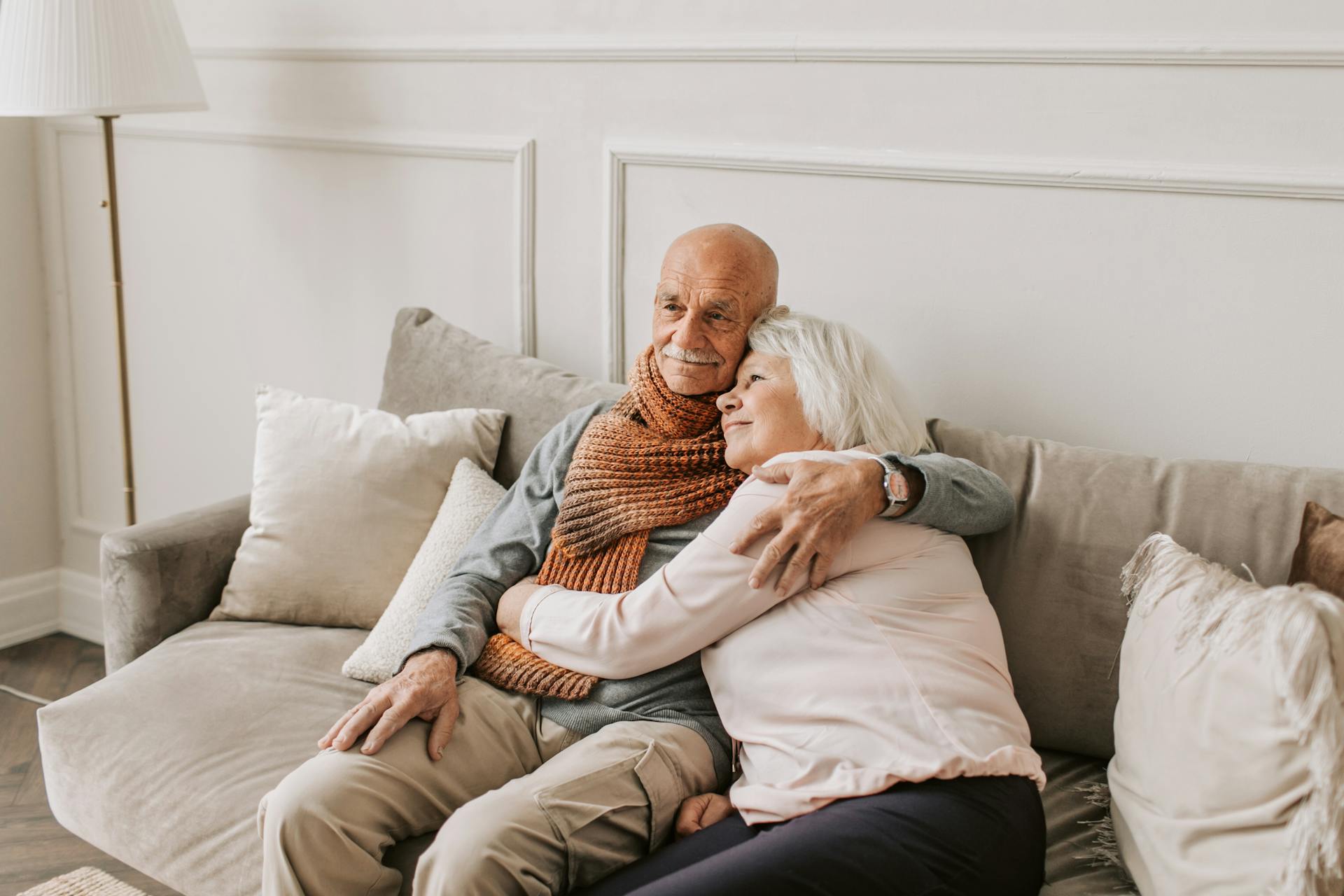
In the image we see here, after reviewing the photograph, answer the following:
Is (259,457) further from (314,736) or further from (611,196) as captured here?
(611,196)

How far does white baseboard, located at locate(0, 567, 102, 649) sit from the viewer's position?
123 inches

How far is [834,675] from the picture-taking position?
1442 mm

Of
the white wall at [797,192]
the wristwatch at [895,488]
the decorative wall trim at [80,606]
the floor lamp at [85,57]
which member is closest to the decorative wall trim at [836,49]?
the white wall at [797,192]

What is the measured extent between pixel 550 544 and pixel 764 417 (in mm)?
421

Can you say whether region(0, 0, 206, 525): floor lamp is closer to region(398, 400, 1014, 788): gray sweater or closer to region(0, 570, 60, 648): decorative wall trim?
region(398, 400, 1014, 788): gray sweater

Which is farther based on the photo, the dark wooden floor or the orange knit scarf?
the dark wooden floor

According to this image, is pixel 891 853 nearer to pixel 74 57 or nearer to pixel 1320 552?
pixel 1320 552

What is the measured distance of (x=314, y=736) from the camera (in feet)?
5.76

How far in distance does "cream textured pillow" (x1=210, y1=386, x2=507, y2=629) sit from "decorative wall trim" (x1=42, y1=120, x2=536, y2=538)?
464mm

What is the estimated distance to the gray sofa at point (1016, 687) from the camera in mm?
1574

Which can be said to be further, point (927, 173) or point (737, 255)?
point (927, 173)

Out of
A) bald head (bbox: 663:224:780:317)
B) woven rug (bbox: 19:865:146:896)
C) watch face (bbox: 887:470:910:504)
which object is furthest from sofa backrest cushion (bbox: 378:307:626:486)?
woven rug (bbox: 19:865:146:896)

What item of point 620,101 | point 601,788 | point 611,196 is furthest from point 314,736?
point 620,101

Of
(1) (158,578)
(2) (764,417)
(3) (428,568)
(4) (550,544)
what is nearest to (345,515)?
(3) (428,568)
